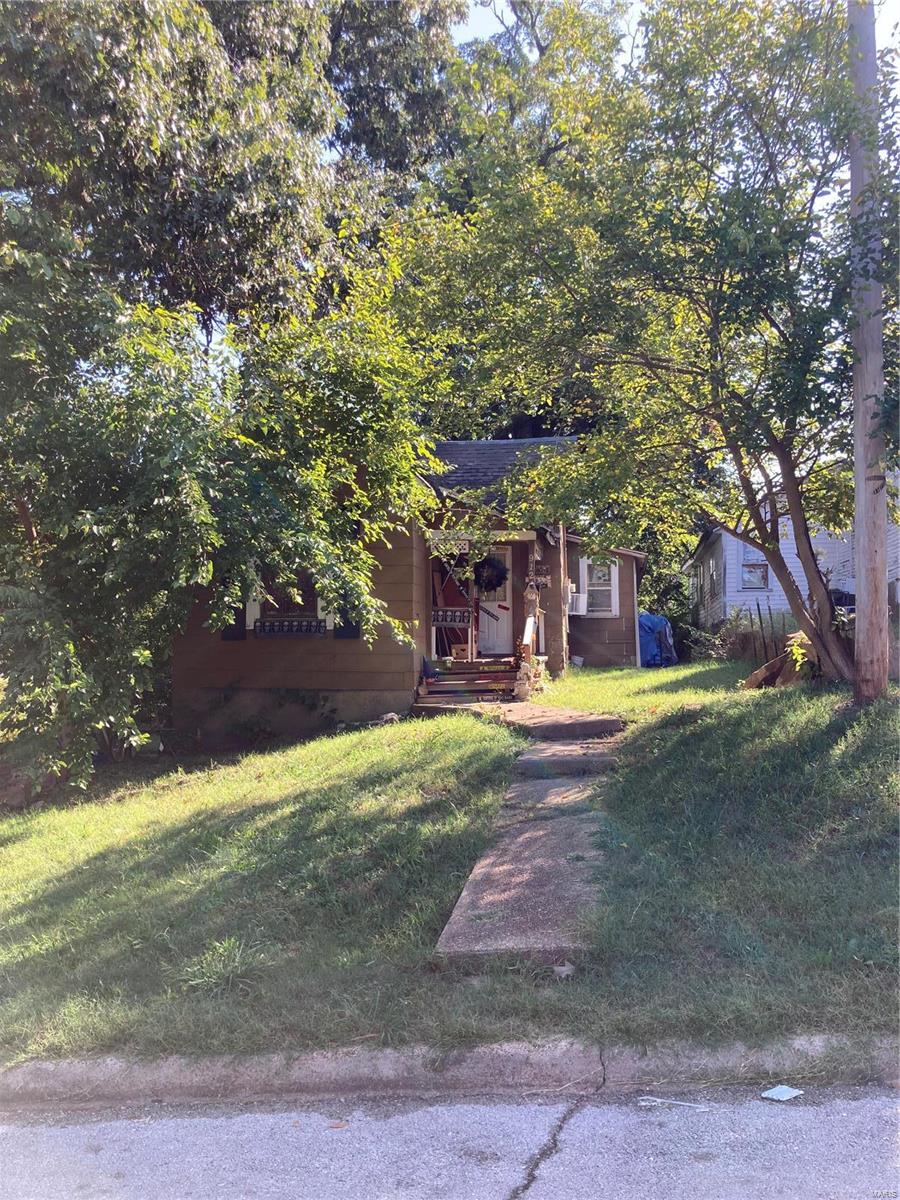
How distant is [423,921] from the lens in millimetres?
5551

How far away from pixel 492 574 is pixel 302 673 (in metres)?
4.91

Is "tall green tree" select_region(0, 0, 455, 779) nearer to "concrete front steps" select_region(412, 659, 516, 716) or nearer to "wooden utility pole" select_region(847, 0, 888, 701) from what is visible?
"concrete front steps" select_region(412, 659, 516, 716)

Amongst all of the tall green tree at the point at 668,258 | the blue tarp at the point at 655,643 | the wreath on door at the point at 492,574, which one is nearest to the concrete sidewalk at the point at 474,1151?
the tall green tree at the point at 668,258

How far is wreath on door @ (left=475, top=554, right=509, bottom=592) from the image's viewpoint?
16.8 meters

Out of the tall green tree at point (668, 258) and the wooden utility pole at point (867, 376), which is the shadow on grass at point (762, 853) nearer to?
the wooden utility pole at point (867, 376)

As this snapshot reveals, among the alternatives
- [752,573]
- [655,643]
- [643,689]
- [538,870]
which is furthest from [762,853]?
[752,573]

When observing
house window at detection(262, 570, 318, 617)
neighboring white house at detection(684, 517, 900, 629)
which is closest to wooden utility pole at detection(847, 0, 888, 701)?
house window at detection(262, 570, 318, 617)

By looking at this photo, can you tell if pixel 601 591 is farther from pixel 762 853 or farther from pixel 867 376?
pixel 762 853

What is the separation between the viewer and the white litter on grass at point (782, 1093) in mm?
3830

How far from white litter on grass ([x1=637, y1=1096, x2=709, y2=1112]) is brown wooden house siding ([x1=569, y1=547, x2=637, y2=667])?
1803cm

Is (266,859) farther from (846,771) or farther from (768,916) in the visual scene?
(846,771)

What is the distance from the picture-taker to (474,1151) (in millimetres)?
3598

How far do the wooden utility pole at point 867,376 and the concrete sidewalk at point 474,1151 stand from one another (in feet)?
14.9

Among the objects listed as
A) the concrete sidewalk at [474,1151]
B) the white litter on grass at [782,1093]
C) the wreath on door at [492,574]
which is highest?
the wreath on door at [492,574]
